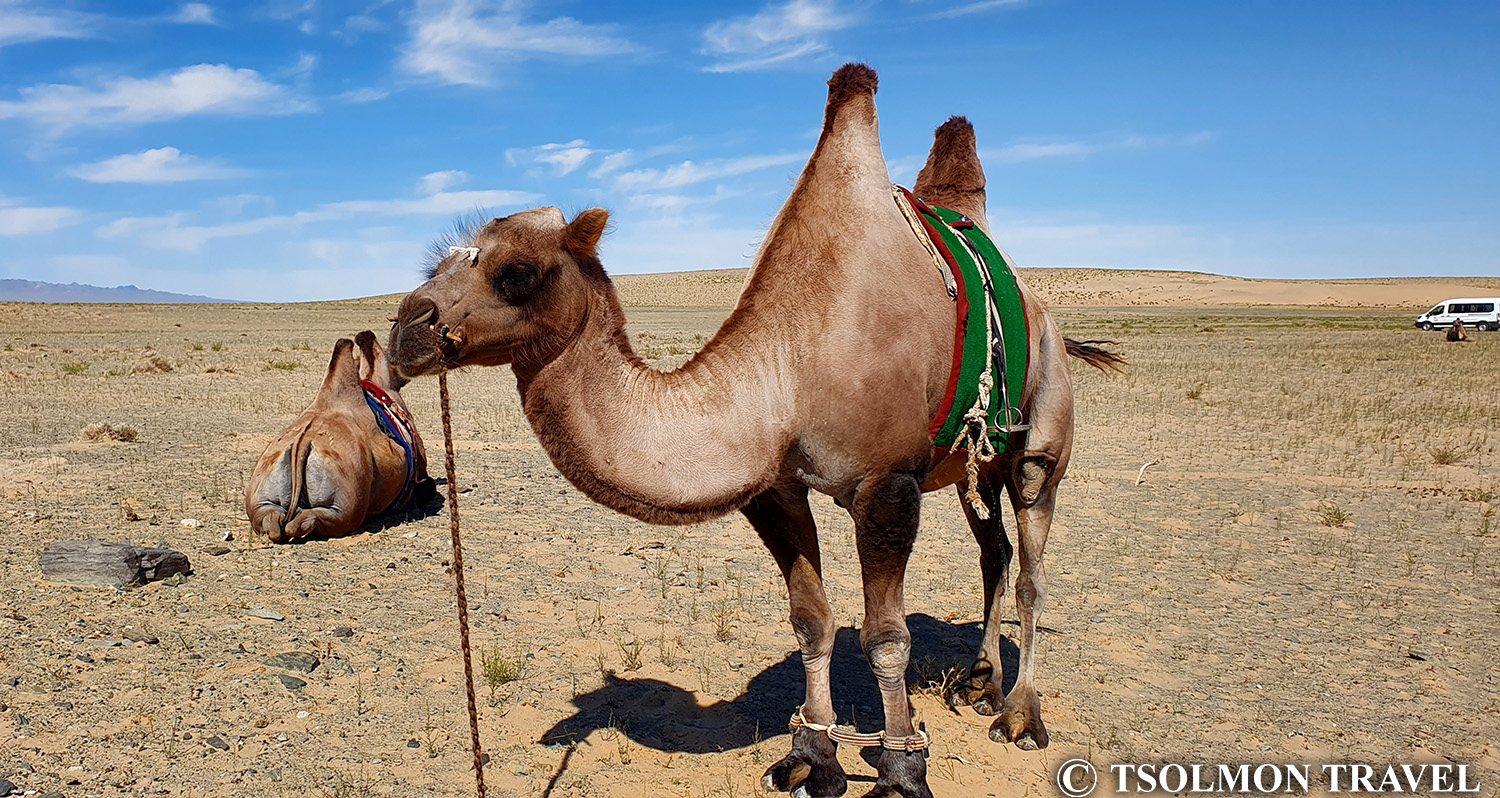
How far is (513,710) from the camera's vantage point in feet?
17.0

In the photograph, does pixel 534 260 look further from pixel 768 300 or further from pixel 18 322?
pixel 18 322

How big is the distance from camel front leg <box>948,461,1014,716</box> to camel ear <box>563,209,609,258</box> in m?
2.89

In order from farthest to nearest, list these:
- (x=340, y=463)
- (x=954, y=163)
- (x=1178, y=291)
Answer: (x=1178, y=291)
(x=340, y=463)
(x=954, y=163)

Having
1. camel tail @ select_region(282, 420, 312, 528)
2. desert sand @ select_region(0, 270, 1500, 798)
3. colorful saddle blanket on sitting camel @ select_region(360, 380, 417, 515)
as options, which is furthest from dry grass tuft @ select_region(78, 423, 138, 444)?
camel tail @ select_region(282, 420, 312, 528)

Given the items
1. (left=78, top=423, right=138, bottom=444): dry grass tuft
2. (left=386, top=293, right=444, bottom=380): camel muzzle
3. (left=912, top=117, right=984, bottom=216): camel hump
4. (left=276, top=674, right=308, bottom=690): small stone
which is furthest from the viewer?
(left=78, top=423, right=138, bottom=444): dry grass tuft

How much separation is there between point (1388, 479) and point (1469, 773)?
813 centimetres

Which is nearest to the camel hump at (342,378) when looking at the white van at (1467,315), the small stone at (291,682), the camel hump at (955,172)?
the small stone at (291,682)

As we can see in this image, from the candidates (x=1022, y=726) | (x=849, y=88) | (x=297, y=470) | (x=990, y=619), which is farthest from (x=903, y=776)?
(x=297, y=470)

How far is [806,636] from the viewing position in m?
4.53

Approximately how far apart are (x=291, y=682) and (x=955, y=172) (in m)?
5.01

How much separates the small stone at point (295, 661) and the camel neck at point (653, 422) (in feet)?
9.91

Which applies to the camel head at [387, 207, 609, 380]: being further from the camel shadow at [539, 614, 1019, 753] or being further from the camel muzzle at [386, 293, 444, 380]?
the camel shadow at [539, 614, 1019, 753]

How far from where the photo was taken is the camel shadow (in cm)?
499

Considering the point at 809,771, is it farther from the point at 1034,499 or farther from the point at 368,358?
the point at 368,358
